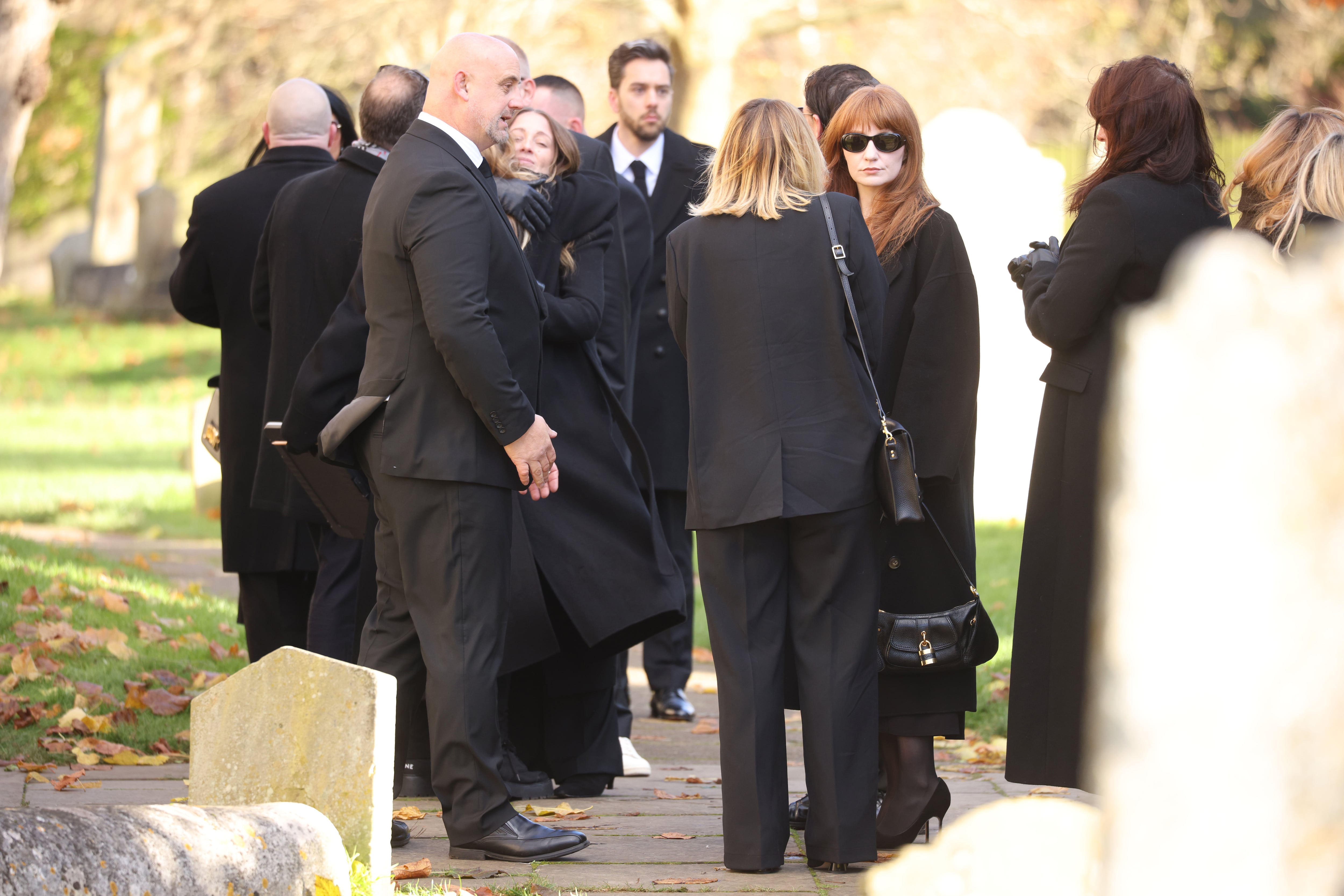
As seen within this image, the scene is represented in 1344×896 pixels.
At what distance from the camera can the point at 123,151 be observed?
92.8 ft

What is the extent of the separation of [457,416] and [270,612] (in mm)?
2230

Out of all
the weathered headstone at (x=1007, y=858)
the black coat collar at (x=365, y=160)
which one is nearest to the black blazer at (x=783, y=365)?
the black coat collar at (x=365, y=160)

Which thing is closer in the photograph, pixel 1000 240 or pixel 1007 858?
pixel 1007 858

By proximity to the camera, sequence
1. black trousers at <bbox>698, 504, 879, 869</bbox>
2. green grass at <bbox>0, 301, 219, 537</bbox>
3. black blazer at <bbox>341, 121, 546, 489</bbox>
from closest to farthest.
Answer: black blazer at <bbox>341, 121, 546, 489</bbox> < black trousers at <bbox>698, 504, 879, 869</bbox> < green grass at <bbox>0, 301, 219, 537</bbox>

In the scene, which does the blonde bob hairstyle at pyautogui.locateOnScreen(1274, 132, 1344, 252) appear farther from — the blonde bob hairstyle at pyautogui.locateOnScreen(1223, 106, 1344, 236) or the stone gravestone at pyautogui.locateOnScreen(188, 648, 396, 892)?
the stone gravestone at pyautogui.locateOnScreen(188, 648, 396, 892)

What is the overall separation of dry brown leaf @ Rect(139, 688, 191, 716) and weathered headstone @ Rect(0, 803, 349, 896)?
283 centimetres

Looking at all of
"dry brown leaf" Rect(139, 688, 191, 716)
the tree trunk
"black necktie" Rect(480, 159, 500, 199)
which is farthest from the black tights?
the tree trunk

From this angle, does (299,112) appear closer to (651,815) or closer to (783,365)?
(783,365)

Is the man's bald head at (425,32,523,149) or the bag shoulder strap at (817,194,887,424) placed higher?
the man's bald head at (425,32,523,149)

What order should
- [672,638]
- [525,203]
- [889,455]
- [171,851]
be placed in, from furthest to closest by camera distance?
[672,638]
[525,203]
[889,455]
[171,851]

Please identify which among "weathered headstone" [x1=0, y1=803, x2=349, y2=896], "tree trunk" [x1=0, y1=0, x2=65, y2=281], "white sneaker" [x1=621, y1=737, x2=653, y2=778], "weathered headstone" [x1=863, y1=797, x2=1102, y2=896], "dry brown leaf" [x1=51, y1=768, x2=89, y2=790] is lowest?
"white sneaker" [x1=621, y1=737, x2=653, y2=778]

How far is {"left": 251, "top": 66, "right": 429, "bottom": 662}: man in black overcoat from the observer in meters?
5.28

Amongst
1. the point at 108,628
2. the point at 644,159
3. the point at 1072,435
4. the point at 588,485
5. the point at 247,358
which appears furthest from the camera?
the point at 108,628

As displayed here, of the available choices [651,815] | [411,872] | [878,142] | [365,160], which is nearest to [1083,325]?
[878,142]
